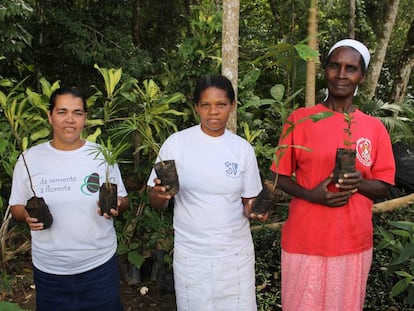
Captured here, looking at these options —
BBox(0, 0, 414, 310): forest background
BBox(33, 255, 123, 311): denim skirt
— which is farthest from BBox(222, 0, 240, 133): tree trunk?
BBox(33, 255, 123, 311): denim skirt

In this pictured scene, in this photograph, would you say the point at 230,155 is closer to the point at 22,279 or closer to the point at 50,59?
the point at 22,279

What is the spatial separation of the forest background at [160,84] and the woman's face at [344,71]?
19cm

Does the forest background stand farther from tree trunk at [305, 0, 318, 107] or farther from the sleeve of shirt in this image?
the sleeve of shirt

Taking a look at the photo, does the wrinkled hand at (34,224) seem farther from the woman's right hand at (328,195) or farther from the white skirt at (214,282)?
the woman's right hand at (328,195)

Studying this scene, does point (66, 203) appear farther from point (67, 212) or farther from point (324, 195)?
point (324, 195)

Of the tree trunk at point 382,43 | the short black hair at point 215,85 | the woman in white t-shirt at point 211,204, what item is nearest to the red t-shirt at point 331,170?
the woman in white t-shirt at point 211,204

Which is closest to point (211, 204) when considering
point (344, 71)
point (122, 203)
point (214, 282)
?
point (214, 282)

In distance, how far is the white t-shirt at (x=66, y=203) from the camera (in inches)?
69.9

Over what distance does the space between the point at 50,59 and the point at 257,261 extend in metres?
4.67

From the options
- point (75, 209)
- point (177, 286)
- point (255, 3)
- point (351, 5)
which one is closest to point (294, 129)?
point (177, 286)

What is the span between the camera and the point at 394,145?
4188 millimetres

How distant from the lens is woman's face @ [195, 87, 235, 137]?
1.82m

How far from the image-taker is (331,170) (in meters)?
1.82

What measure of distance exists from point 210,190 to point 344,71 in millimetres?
767
